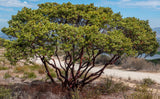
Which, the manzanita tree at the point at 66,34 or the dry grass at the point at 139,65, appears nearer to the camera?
the manzanita tree at the point at 66,34

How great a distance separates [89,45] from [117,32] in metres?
1.22

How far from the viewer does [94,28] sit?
19.9 ft

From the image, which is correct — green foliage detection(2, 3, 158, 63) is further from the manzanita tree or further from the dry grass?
the dry grass

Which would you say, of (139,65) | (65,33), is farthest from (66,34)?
(139,65)

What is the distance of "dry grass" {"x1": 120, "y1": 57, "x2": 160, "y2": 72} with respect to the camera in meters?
20.4

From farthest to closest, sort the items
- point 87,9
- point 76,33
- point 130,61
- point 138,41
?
point 130,61 < point 87,9 < point 138,41 < point 76,33

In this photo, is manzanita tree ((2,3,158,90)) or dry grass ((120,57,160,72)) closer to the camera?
manzanita tree ((2,3,158,90))

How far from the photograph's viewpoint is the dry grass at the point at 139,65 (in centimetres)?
2041

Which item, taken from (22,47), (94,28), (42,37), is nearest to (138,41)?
(94,28)

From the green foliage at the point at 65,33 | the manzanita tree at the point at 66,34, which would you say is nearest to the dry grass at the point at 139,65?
the manzanita tree at the point at 66,34

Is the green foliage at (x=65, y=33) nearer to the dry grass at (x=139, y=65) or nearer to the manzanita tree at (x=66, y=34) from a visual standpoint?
the manzanita tree at (x=66, y=34)

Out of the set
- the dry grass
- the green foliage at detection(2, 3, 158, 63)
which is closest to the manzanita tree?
the green foliage at detection(2, 3, 158, 63)

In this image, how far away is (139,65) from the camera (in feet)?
70.9

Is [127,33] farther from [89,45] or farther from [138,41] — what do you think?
[89,45]
